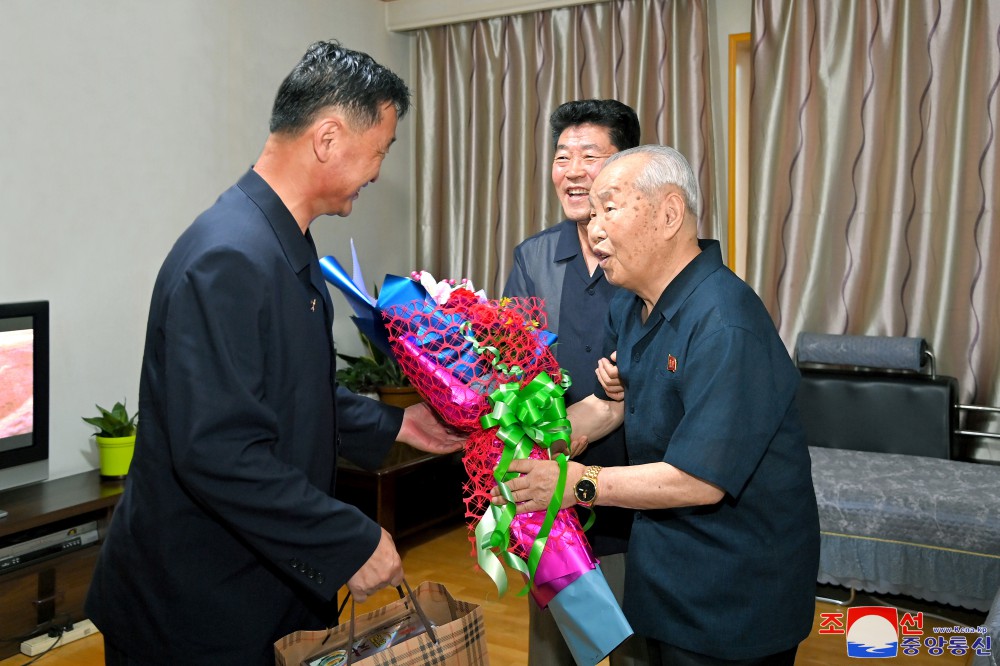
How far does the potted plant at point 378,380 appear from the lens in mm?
4641

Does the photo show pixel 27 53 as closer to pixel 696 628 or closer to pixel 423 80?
pixel 423 80

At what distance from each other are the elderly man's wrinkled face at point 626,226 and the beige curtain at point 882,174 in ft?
9.84

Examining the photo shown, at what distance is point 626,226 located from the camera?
61.6 inches

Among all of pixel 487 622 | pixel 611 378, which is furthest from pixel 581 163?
pixel 487 622

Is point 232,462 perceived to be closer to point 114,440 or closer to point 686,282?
point 686,282

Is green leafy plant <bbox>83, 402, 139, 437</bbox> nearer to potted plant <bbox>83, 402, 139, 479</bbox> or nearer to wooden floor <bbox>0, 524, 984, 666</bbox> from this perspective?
potted plant <bbox>83, 402, 139, 479</bbox>

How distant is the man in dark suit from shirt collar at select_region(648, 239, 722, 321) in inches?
23.0

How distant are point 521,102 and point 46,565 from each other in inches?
135

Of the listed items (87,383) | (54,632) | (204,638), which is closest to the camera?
(204,638)

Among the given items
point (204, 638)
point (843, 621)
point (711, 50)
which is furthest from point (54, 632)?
point (711, 50)

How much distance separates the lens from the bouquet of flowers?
160cm

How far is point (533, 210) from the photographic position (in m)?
5.07

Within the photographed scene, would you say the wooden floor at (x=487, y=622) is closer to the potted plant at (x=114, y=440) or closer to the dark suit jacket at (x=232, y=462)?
the potted plant at (x=114, y=440)

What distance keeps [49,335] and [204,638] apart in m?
2.42
